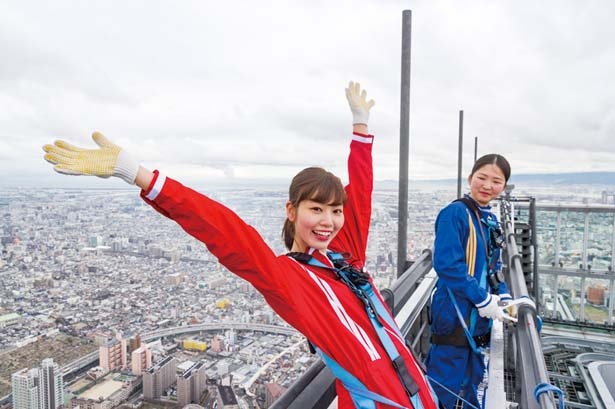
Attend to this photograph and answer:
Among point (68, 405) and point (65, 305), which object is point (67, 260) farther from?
point (68, 405)

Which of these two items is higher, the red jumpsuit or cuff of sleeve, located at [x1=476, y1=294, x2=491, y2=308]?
the red jumpsuit

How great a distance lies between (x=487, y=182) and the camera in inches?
78.7

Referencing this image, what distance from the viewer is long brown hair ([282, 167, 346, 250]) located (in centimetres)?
100

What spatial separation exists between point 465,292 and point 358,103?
1009 millimetres

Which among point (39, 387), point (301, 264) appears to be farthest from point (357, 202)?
point (39, 387)

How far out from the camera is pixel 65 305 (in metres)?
3.11

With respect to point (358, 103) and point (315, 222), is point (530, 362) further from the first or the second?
point (358, 103)

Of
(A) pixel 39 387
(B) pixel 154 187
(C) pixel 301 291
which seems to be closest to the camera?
(B) pixel 154 187

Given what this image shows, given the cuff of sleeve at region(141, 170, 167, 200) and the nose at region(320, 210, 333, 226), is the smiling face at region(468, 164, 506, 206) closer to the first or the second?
the nose at region(320, 210, 333, 226)

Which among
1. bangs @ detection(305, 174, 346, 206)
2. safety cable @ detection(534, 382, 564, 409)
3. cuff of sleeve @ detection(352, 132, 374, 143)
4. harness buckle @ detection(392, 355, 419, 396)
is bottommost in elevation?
safety cable @ detection(534, 382, 564, 409)

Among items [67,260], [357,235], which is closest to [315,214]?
[357,235]

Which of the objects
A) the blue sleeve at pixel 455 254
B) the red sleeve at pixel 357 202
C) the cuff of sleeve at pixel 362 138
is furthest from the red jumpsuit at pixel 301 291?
the blue sleeve at pixel 455 254

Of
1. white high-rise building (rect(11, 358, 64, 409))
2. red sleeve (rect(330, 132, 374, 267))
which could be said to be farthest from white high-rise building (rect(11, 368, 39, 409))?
red sleeve (rect(330, 132, 374, 267))

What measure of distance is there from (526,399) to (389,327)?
41 cm
